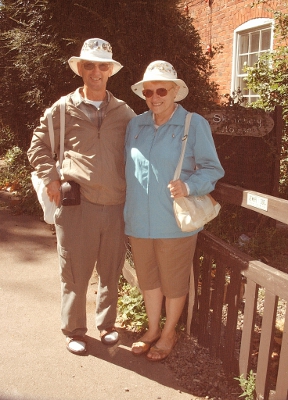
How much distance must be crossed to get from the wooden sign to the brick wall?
3933 mm

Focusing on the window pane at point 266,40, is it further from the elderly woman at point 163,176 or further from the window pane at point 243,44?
the elderly woman at point 163,176

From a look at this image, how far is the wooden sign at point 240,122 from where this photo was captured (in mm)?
5086

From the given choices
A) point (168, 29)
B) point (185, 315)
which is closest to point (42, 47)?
point (168, 29)

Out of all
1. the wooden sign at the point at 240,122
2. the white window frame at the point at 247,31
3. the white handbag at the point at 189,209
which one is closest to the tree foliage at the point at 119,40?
the wooden sign at the point at 240,122

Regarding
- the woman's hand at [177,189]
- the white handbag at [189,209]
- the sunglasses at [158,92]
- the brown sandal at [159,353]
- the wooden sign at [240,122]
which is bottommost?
the brown sandal at [159,353]

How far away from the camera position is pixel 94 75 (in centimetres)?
298

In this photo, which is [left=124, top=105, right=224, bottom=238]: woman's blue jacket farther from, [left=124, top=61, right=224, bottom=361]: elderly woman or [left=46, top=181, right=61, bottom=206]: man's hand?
[left=46, top=181, right=61, bottom=206]: man's hand

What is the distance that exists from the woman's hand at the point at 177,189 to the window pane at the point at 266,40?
6771 mm

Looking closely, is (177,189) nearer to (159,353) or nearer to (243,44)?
(159,353)

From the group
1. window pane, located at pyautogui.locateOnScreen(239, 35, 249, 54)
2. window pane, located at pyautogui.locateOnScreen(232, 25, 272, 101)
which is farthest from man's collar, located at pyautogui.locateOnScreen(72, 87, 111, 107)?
window pane, located at pyautogui.locateOnScreen(239, 35, 249, 54)

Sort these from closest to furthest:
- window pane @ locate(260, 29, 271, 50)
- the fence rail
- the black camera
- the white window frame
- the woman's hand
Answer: the fence rail, the woman's hand, the black camera, the white window frame, window pane @ locate(260, 29, 271, 50)

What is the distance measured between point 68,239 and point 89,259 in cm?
21

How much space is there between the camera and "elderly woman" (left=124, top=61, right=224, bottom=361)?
8.95ft

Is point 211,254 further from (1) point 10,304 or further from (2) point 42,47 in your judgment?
(2) point 42,47
